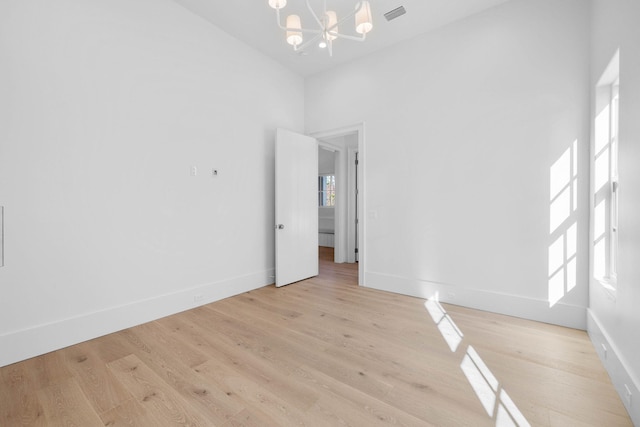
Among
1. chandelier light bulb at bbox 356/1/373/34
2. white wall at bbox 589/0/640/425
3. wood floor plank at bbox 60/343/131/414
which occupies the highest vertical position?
chandelier light bulb at bbox 356/1/373/34

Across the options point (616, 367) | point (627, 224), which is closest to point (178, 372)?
point (616, 367)

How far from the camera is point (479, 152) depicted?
296 centimetres

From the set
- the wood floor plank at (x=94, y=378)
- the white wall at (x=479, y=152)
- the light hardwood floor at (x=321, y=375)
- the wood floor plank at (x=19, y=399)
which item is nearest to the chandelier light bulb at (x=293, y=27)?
the white wall at (x=479, y=152)

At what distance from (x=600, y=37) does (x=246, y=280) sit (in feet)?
13.9

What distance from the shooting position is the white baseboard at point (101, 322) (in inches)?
78.9

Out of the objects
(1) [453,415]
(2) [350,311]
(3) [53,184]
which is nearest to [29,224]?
(3) [53,184]

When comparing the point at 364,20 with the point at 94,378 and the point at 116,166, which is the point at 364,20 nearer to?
the point at 116,166

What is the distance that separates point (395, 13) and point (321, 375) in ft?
11.8

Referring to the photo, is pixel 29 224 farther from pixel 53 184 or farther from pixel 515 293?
pixel 515 293

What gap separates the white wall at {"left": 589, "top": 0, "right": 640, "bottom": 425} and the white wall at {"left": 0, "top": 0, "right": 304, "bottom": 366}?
3451mm

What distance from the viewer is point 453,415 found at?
145cm

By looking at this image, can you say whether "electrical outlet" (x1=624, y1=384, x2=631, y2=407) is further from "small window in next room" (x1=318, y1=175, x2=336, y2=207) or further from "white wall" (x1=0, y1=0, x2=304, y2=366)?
"small window in next room" (x1=318, y1=175, x2=336, y2=207)

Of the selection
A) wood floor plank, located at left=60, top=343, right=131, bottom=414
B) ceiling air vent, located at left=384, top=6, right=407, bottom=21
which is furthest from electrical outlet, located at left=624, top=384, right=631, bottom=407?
ceiling air vent, located at left=384, top=6, right=407, bottom=21

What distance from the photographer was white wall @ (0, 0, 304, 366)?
2.04m
